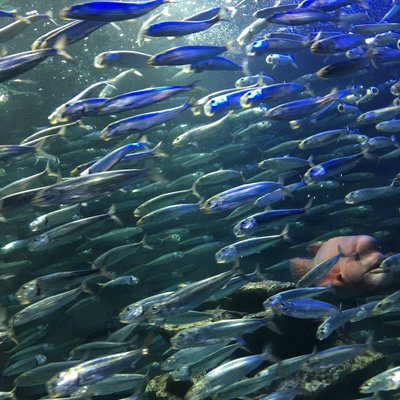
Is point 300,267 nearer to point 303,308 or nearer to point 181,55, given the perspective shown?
point 303,308

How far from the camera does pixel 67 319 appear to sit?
8672mm

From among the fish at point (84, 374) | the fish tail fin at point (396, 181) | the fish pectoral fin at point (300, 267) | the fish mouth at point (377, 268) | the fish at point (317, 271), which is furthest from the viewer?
the fish tail fin at point (396, 181)

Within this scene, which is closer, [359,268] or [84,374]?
[84,374]

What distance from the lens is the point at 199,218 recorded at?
9.88 metres

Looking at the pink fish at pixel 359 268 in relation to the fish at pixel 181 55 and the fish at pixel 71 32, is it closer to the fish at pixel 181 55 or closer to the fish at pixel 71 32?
the fish at pixel 181 55

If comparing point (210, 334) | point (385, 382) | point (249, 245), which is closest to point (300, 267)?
point (249, 245)

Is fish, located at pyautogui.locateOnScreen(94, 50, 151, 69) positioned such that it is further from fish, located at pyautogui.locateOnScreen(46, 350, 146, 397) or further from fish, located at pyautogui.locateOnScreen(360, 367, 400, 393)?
fish, located at pyautogui.locateOnScreen(360, 367, 400, 393)

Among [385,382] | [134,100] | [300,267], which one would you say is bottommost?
Answer: [300,267]

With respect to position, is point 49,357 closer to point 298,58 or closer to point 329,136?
point 329,136

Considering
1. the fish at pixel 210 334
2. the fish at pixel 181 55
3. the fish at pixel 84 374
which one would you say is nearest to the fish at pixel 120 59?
the fish at pixel 181 55

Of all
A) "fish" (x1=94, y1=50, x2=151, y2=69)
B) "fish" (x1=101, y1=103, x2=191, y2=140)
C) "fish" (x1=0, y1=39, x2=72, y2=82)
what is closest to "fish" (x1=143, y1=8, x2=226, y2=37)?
"fish" (x1=101, y1=103, x2=191, y2=140)

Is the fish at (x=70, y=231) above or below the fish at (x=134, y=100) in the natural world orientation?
below

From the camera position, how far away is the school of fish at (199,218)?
13.4 feet

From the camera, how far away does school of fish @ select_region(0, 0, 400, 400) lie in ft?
13.4
